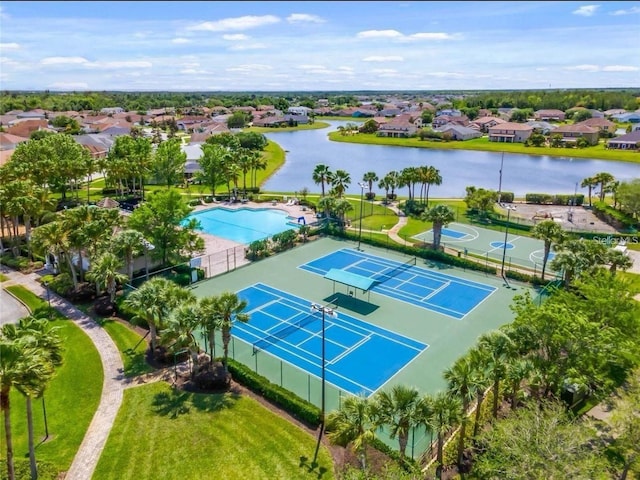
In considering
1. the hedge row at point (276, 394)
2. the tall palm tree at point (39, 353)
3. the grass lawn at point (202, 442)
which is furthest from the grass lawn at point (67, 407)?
the hedge row at point (276, 394)

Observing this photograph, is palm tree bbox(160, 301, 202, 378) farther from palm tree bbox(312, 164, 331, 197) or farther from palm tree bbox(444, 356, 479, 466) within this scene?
palm tree bbox(312, 164, 331, 197)

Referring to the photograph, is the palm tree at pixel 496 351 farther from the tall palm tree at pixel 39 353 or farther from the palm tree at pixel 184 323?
the tall palm tree at pixel 39 353

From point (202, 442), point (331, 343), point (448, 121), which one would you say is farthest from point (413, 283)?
point (448, 121)

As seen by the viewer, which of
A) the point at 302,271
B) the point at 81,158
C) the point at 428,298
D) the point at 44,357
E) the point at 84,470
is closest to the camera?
the point at 44,357

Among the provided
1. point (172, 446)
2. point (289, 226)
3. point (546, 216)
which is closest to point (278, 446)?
point (172, 446)

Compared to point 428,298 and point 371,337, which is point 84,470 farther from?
point 428,298

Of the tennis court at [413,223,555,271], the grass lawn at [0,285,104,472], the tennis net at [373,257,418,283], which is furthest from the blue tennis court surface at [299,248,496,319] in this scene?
the grass lawn at [0,285,104,472]

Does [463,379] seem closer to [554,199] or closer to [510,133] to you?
[554,199]
